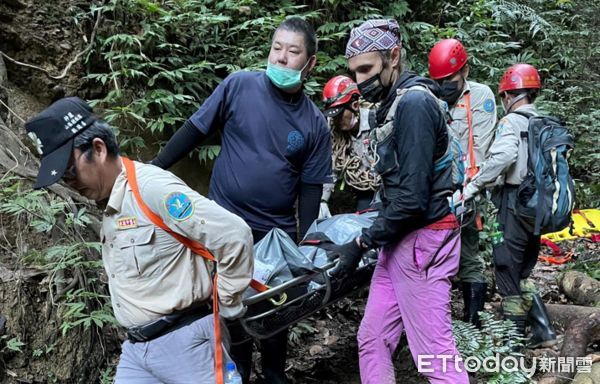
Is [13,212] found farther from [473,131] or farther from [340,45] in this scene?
[340,45]

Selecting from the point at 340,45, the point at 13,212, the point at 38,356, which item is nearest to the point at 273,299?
the point at 38,356

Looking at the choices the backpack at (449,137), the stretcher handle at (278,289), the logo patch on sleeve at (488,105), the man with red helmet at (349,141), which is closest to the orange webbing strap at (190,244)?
the stretcher handle at (278,289)

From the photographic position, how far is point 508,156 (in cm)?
437

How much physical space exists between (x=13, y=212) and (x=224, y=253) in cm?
227

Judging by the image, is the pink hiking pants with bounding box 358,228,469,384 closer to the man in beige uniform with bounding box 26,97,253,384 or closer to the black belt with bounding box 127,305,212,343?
the man in beige uniform with bounding box 26,97,253,384

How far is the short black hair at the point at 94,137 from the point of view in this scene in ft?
6.98

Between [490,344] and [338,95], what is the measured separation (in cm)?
235

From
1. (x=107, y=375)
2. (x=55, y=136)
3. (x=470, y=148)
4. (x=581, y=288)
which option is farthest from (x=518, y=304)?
(x=55, y=136)

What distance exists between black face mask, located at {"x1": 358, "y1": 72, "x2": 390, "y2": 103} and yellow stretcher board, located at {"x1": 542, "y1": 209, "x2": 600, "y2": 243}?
5890 millimetres

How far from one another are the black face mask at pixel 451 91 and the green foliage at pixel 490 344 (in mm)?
1819

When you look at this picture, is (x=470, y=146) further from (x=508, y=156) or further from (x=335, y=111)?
(x=335, y=111)

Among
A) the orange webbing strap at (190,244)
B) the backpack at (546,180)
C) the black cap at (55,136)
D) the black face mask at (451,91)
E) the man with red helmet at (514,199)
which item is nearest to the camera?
the black cap at (55,136)

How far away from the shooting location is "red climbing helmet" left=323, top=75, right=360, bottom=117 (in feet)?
15.8

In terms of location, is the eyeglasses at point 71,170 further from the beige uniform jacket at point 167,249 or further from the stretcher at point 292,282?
the stretcher at point 292,282
